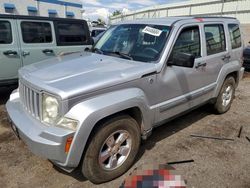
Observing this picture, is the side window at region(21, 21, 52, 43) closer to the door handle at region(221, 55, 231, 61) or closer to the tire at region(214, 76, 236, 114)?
the door handle at region(221, 55, 231, 61)

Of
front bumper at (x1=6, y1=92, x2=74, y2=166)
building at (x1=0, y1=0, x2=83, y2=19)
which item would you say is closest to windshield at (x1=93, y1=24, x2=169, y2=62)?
front bumper at (x1=6, y1=92, x2=74, y2=166)

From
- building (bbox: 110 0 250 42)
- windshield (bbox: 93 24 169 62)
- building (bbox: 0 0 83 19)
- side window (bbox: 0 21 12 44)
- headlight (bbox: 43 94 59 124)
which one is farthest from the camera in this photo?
building (bbox: 0 0 83 19)

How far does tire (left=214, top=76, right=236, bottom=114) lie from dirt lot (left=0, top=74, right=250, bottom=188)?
296 millimetres

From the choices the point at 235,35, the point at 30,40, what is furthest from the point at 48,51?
the point at 235,35

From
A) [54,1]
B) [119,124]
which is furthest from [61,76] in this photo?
[54,1]

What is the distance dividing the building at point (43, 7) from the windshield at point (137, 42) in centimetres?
1971

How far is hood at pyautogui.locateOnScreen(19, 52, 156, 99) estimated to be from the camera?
8.66 ft

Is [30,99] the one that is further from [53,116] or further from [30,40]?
[30,40]

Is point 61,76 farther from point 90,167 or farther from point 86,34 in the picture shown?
point 86,34

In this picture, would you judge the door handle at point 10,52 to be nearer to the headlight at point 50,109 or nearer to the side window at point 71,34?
the side window at point 71,34

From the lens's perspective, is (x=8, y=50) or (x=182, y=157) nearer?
(x=182, y=157)

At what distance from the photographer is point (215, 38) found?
4574 millimetres

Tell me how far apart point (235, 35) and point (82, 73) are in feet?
12.3

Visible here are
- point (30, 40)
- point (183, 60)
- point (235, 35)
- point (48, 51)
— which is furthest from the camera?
point (48, 51)
